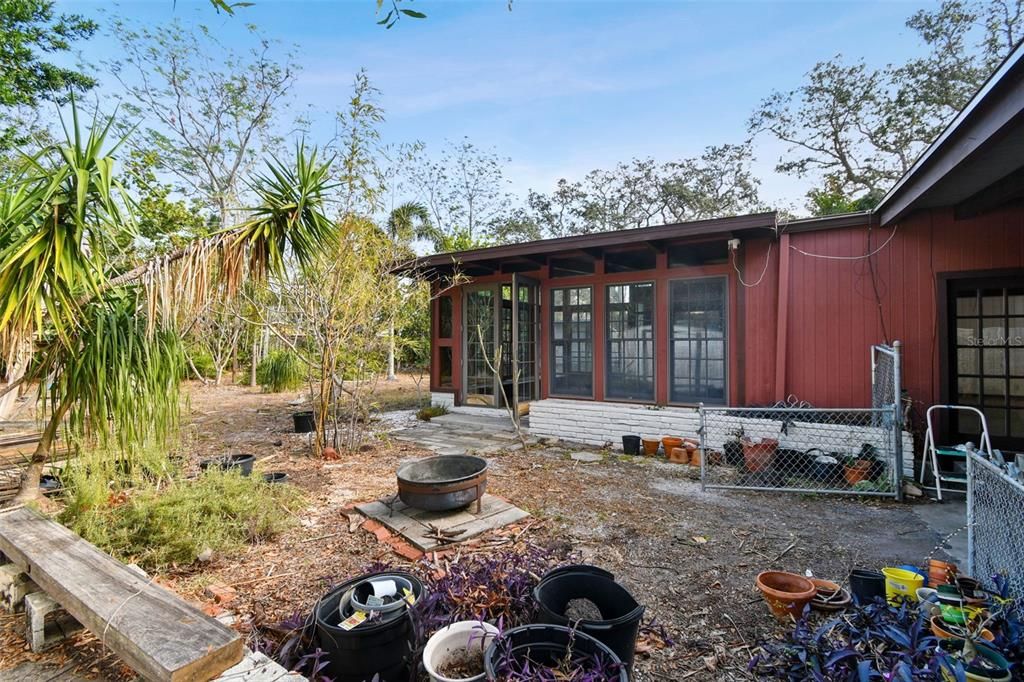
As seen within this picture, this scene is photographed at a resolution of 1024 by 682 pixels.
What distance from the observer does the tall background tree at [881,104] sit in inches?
460

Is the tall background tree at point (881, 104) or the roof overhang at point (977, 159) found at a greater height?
the tall background tree at point (881, 104)

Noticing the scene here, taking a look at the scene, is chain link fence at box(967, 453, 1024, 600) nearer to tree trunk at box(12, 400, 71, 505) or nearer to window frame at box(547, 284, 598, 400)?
window frame at box(547, 284, 598, 400)

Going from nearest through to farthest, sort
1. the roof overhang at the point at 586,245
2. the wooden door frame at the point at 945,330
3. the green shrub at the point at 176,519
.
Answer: the green shrub at the point at 176,519, the wooden door frame at the point at 945,330, the roof overhang at the point at 586,245

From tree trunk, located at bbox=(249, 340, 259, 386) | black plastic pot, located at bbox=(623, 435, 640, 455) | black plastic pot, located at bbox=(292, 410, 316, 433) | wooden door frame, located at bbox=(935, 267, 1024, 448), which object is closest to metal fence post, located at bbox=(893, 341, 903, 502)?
wooden door frame, located at bbox=(935, 267, 1024, 448)

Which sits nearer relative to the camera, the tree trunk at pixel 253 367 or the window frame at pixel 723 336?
the window frame at pixel 723 336

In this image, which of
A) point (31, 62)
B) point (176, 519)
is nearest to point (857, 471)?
point (176, 519)

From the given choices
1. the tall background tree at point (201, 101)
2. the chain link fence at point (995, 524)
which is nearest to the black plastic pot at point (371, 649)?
the chain link fence at point (995, 524)

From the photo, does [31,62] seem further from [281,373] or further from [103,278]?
[103,278]

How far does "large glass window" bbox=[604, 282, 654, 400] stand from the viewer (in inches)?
247

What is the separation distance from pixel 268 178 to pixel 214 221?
1131cm

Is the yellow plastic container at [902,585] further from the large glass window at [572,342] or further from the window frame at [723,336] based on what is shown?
the large glass window at [572,342]

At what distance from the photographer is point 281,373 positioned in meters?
11.7

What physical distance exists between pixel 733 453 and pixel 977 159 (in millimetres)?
3340

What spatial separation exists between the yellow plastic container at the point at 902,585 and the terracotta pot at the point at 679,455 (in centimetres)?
297
